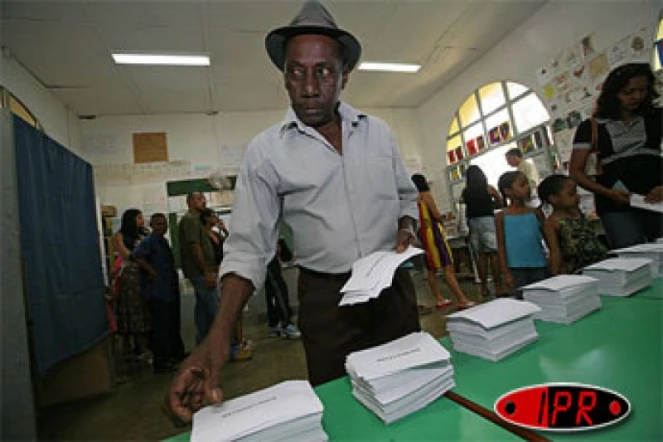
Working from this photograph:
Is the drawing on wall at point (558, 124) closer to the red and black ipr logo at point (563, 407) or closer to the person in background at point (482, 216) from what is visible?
the person in background at point (482, 216)

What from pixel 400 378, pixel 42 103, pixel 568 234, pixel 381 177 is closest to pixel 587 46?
pixel 568 234

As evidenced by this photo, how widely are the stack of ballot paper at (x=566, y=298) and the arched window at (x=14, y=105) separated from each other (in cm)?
446

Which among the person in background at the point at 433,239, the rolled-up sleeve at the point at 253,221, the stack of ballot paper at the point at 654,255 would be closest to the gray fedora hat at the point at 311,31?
the rolled-up sleeve at the point at 253,221

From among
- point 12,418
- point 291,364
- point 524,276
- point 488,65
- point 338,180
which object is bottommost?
point 291,364

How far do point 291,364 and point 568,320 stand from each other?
2.13m

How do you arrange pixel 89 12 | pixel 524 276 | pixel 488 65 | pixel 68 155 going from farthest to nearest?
pixel 488 65, pixel 89 12, pixel 68 155, pixel 524 276

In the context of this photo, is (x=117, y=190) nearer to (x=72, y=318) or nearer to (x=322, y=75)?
(x=72, y=318)

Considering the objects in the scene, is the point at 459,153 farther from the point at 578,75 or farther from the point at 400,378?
the point at 400,378

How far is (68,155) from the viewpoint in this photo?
2.51 metres

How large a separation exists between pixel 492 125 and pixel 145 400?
536 centimetres

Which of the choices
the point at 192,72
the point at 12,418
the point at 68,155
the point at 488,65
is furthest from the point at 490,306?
the point at 488,65

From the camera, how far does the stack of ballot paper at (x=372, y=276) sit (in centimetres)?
66

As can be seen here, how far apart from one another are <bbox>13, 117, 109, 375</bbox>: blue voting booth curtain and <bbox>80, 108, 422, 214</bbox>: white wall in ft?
9.80

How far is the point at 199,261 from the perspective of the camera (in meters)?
2.93
